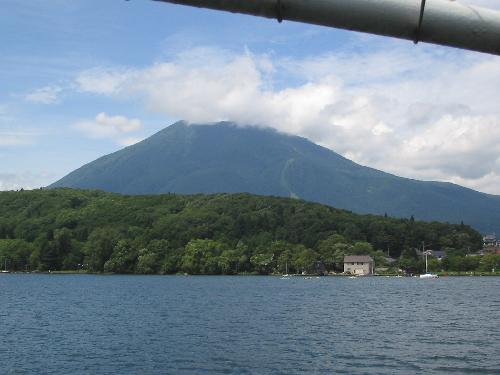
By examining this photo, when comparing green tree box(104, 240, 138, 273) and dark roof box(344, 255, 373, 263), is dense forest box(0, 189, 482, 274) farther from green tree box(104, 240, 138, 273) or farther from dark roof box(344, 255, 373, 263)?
dark roof box(344, 255, 373, 263)

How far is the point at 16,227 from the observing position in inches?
6649

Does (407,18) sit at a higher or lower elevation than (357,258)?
higher

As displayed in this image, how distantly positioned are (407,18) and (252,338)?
96.0 ft

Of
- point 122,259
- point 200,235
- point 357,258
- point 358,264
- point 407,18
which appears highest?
point 200,235

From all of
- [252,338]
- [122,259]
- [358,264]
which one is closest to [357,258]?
[358,264]

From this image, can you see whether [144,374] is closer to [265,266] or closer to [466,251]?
[265,266]

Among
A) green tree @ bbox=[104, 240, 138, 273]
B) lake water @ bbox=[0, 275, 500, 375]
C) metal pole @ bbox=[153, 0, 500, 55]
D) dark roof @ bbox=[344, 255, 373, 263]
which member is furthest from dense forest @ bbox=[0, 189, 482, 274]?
metal pole @ bbox=[153, 0, 500, 55]

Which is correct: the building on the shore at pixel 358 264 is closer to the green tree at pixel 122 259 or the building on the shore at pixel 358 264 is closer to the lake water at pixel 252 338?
the green tree at pixel 122 259

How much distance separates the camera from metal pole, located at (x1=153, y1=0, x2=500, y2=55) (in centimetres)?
445

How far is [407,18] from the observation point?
4.52 metres

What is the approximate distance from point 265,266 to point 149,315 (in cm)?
9253

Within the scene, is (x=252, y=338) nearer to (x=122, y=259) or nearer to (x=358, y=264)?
(x=358, y=264)

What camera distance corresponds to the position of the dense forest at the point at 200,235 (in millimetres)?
138750

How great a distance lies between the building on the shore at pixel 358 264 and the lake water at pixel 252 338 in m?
80.8
